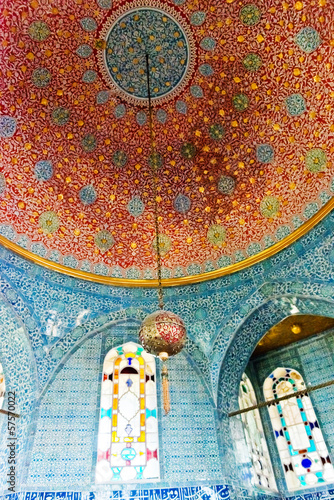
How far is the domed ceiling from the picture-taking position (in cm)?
542

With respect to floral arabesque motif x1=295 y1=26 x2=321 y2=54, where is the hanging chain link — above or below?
below

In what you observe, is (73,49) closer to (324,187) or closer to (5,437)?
(324,187)

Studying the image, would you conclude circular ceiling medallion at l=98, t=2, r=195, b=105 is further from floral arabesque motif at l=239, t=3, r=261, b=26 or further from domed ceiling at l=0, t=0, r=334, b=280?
floral arabesque motif at l=239, t=3, r=261, b=26

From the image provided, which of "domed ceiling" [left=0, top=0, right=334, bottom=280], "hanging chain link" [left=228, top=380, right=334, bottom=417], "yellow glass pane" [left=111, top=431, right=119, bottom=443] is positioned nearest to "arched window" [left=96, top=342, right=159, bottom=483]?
"yellow glass pane" [left=111, top=431, right=119, bottom=443]

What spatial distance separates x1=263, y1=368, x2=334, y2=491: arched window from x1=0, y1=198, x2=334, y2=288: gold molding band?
243 cm

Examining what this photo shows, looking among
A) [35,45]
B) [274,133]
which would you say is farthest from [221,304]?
[35,45]

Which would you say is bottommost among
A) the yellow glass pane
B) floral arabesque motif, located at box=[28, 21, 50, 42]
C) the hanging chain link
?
the yellow glass pane

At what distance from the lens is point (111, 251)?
655 cm

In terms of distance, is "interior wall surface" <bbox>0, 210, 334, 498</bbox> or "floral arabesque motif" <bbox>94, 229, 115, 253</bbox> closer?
"interior wall surface" <bbox>0, 210, 334, 498</bbox>

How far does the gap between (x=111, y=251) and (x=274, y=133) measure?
3.03 metres

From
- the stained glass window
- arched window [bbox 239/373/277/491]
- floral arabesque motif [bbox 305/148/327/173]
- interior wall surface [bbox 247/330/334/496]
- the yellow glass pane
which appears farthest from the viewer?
interior wall surface [bbox 247/330/334/496]

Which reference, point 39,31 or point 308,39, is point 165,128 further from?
point 308,39

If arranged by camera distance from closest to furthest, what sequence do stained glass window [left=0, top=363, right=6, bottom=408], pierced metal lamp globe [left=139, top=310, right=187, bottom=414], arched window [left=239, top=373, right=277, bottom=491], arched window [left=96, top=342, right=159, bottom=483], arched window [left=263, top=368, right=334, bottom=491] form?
pierced metal lamp globe [left=139, top=310, right=187, bottom=414] → arched window [left=96, top=342, right=159, bottom=483] → stained glass window [left=0, top=363, right=6, bottom=408] → arched window [left=239, top=373, right=277, bottom=491] → arched window [left=263, top=368, right=334, bottom=491]

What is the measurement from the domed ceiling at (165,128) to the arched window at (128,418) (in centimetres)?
139
